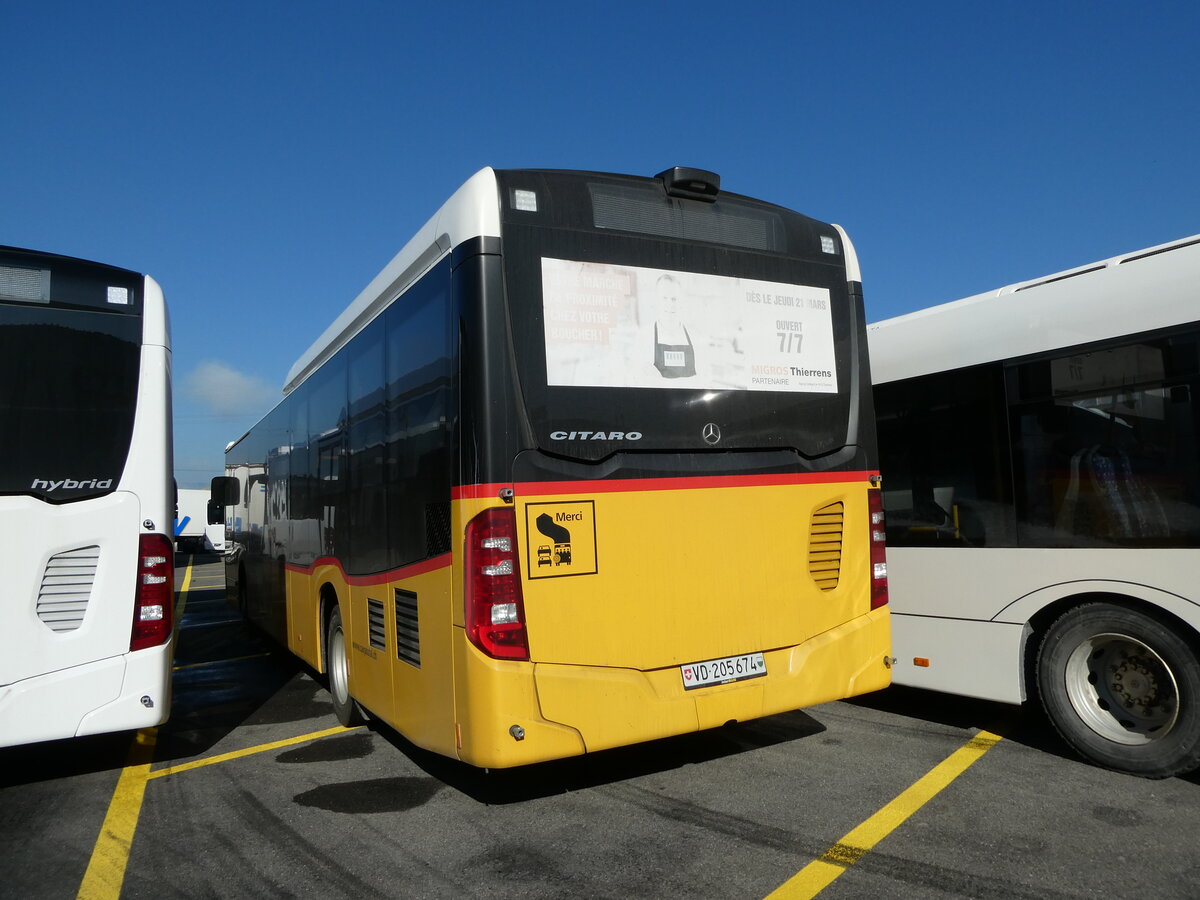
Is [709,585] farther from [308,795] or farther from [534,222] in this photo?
[308,795]

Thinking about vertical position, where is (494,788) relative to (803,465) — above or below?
below

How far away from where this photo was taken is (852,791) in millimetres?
4879

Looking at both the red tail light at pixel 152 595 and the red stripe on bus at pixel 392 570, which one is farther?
the red tail light at pixel 152 595

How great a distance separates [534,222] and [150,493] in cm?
297

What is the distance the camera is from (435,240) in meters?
4.73

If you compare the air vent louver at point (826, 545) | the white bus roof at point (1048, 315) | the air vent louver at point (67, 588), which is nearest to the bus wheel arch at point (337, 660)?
the air vent louver at point (67, 588)

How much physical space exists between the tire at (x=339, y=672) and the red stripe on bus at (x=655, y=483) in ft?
9.37

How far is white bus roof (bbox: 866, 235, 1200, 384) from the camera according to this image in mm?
4992

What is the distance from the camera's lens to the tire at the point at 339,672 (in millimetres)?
6621

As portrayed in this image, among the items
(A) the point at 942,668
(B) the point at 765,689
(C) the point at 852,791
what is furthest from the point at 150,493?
(A) the point at 942,668

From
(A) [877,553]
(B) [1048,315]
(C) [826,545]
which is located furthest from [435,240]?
(B) [1048,315]

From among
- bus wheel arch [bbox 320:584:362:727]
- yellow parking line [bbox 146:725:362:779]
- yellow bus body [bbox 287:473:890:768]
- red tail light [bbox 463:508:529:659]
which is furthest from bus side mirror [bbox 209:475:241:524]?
red tail light [bbox 463:508:529:659]

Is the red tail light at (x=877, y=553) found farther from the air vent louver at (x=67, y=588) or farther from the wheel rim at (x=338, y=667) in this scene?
the air vent louver at (x=67, y=588)

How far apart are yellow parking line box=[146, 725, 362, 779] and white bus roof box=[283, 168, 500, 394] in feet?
9.71
